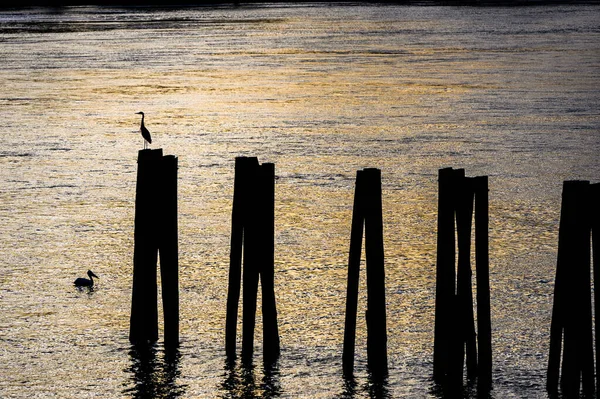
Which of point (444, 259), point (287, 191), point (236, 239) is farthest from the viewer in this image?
point (287, 191)

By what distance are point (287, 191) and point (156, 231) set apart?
736cm

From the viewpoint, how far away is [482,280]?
9.70 metres

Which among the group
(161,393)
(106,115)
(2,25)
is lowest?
(161,393)

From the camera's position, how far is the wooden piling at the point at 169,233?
10508 mm

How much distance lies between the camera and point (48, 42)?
2122 inches

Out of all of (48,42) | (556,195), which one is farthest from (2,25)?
(556,195)

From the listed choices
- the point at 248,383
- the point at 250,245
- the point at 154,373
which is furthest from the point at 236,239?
the point at 154,373

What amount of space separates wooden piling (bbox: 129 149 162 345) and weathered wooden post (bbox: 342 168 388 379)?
73.8 inches

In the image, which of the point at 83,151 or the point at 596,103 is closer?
the point at 83,151

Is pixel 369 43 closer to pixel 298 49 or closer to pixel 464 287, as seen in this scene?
pixel 298 49

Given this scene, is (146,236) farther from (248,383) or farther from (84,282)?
(84,282)

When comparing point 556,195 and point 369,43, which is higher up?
point 369,43

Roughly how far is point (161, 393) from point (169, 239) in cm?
141

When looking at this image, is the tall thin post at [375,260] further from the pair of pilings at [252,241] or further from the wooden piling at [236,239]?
the wooden piling at [236,239]
